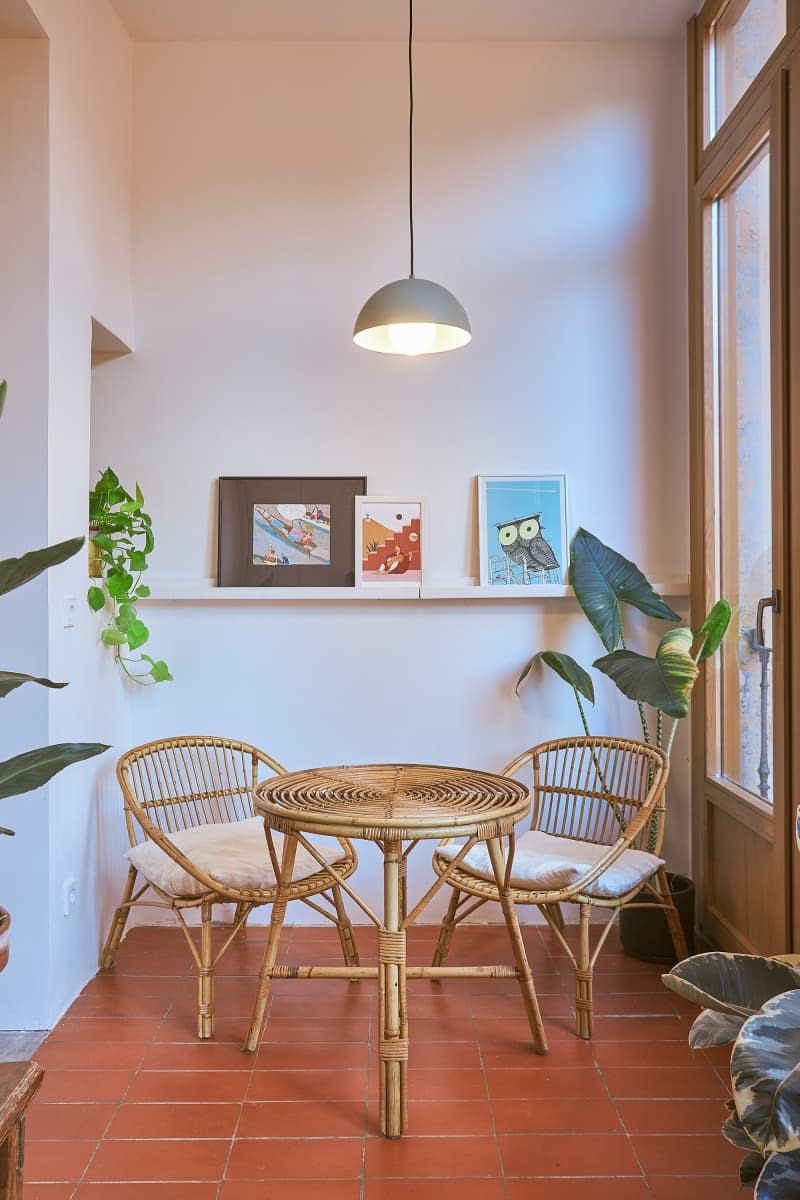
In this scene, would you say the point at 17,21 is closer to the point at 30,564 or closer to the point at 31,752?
the point at 30,564

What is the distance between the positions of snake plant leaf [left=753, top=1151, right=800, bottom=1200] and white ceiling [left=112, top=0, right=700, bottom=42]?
3779 mm

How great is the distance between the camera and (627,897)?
9.84 feet

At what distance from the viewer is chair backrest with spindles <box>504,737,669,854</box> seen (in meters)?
3.36

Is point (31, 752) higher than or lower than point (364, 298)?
lower

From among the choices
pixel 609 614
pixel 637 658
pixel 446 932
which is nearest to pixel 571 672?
pixel 609 614

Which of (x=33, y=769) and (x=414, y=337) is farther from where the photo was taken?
(x=414, y=337)

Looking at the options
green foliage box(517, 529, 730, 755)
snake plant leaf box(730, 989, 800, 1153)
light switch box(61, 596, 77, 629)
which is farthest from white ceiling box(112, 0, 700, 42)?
snake plant leaf box(730, 989, 800, 1153)

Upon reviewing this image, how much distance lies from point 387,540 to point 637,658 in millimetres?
1117

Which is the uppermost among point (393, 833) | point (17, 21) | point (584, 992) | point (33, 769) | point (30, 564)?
point (17, 21)

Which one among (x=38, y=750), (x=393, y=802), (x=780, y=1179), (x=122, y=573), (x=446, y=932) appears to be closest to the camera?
(x=780, y=1179)

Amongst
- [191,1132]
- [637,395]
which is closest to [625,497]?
[637,395]

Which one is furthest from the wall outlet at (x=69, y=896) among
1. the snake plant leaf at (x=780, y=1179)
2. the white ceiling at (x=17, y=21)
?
the white ceiling at (x=17, y=21)

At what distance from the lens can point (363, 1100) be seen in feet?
8.21

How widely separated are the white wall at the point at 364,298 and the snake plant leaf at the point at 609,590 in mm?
267
